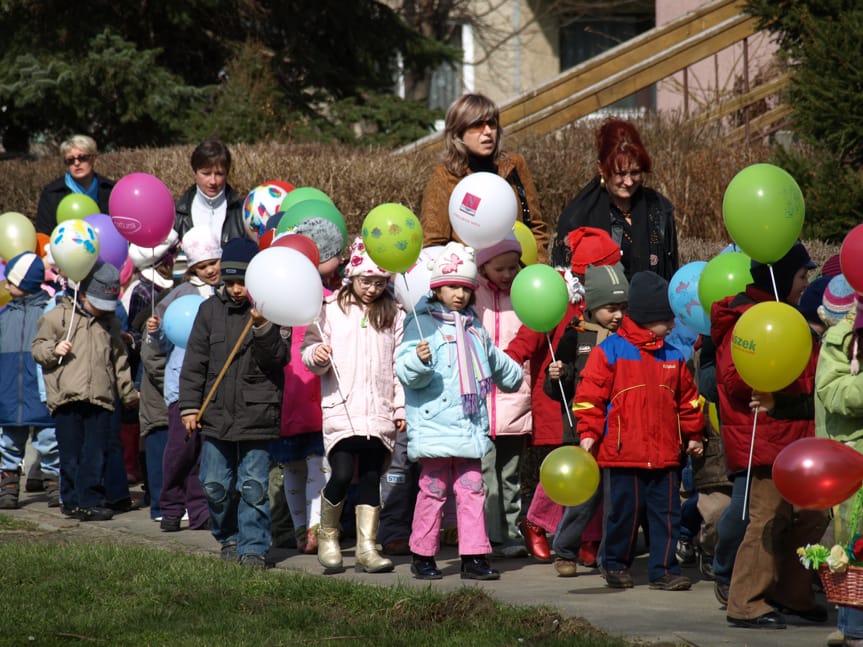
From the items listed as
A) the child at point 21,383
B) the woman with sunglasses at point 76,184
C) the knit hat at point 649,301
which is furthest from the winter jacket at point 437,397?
the woman with sunglasses at point 76,184

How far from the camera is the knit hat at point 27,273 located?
34.8ft

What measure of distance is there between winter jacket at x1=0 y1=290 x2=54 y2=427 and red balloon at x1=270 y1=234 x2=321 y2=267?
332 centimetres

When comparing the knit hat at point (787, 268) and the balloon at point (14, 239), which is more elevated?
the balloon at point (14, 239)

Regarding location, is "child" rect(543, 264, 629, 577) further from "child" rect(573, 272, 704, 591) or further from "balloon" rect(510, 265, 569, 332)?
"child" rect(573, 272, 704, 591)

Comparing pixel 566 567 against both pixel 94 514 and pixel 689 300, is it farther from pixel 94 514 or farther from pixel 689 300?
pixel 94 514

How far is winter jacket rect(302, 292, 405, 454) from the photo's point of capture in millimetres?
7898

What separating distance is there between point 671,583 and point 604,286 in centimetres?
161

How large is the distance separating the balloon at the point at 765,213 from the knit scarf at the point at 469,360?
1638 mm

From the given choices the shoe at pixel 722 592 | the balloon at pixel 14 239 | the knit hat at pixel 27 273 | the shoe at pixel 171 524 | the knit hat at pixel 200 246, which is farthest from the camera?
the balloon at pixel 14 239

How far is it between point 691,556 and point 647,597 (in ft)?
3.82

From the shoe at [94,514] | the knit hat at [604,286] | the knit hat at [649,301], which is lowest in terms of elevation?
the shoe at [94,514]

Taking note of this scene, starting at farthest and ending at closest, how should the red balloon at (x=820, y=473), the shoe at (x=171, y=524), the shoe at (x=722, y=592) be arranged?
the shoe at (x=171, y=524)
the shoe at (x=722, y=592)
the red balloon at (x=820, y=473)

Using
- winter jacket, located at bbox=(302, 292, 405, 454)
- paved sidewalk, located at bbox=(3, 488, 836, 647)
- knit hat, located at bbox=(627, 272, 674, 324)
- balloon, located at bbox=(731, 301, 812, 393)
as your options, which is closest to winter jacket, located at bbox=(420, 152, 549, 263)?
winter jacket, located at bbox=(302, 292, 405, 454)

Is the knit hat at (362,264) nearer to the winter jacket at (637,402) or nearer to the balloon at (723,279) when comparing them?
the winter jacket at (637,402)
